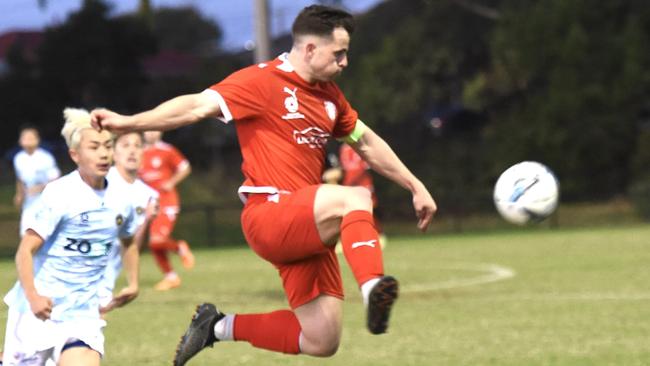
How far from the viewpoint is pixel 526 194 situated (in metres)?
7.51

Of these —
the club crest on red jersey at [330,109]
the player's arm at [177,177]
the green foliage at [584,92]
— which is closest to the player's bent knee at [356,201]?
the club crest on red jersey at [330,109]

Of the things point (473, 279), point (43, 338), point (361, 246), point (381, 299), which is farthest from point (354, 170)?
point (381, 299)

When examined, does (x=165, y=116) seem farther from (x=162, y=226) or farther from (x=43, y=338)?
(x=162, y=226)

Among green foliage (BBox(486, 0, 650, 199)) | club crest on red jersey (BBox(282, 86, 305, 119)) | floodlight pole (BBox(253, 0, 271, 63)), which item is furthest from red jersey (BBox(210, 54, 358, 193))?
green foliage (BBox(486, 0, 650, 199))

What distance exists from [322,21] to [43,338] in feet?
6.94

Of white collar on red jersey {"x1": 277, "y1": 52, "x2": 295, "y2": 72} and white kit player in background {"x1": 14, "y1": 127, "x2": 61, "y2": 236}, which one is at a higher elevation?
white collar on red jersey {"x1": 277, "y1": 52, "x2": 295, "y2": 72}

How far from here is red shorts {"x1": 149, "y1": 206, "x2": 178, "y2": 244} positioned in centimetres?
1722

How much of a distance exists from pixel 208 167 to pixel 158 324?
109 feet

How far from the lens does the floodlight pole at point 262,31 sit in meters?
26.1

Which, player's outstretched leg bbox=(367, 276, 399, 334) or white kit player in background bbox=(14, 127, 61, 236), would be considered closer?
player's outstretched leg bbox=(367, 276, 399, 334)

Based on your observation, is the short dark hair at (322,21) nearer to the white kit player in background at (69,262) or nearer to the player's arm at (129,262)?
the white kit player in background at (69,262)

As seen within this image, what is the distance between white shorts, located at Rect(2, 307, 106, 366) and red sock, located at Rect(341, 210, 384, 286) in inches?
56.7

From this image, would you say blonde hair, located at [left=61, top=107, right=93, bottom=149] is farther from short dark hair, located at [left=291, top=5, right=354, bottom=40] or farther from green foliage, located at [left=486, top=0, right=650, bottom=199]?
green foliage, located at [left=486, top=0, right=650, bottom=199]

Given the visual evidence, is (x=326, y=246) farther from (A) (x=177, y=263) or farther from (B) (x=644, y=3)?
(B) (x=644, y=3)
